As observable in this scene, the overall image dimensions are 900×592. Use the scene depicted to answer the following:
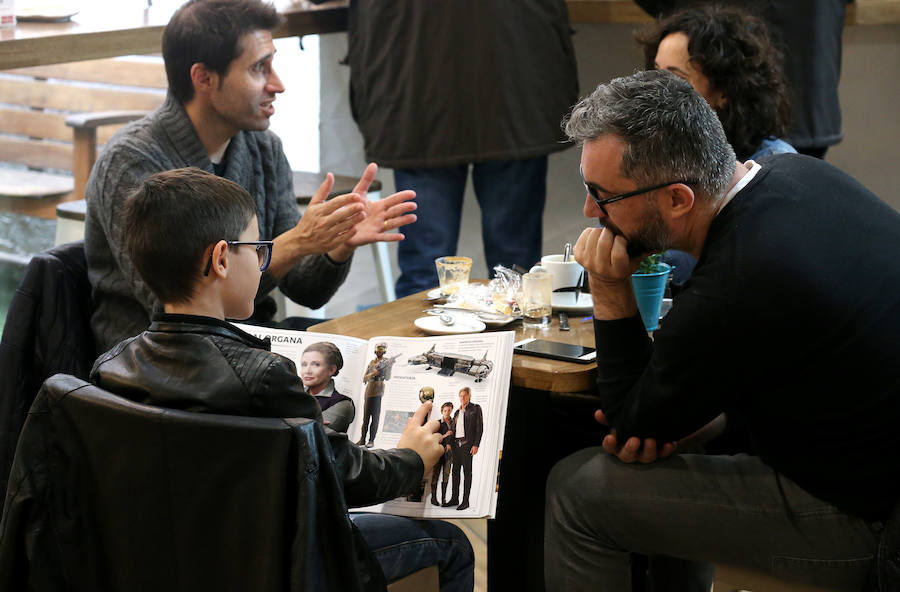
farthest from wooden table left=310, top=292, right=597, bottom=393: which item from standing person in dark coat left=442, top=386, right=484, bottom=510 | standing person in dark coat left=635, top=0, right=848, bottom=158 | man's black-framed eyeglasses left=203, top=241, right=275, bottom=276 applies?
standing person in dark coat left=635, top=0, right=848, bottom=158

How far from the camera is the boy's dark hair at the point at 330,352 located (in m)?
1.69

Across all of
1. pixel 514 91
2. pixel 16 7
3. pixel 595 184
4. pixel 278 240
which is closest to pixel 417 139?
pixel 514 91

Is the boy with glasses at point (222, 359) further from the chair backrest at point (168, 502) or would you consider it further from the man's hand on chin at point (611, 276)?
the man's hand on chin at point (611, 276)

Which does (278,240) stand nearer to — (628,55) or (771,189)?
(771,189)

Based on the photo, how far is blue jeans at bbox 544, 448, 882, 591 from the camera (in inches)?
57.1

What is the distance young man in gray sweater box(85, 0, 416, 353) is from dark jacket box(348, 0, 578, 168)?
0.62 meters

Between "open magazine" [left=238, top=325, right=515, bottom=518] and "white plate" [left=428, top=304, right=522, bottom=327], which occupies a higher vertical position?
"white plate" [left=428, top=304, right=522, bottom=327]

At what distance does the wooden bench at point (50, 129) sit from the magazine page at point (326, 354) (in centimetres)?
158

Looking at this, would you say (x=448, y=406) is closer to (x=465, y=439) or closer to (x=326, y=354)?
(x=465, y=439)

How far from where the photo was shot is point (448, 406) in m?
1.58

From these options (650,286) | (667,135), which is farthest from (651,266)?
(667,135)

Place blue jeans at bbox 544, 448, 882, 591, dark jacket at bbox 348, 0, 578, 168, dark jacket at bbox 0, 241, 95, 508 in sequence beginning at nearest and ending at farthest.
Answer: blue jeans at bbox 544, 448, 882, 591
dark jacket at bbox 0, 241, 95, 508
dark jacket at bbox 348, 0, 578, 168

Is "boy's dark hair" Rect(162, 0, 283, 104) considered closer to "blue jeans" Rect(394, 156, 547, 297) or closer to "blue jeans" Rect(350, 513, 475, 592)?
"blue jeans" Rect(394, 156, 547, 297)

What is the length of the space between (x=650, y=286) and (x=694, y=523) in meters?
0.46
